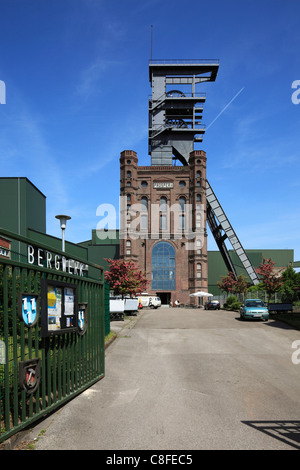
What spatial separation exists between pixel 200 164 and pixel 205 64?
1850 centimetres

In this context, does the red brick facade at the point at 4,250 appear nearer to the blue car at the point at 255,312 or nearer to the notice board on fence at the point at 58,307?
the notice board on fence at the point at 58,307

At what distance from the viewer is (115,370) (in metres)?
9.66

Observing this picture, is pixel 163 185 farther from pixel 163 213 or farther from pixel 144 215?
pixel 144 215

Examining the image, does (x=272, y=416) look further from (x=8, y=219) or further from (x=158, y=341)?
(x=8, y=219)

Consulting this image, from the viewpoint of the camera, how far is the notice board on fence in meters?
5.84

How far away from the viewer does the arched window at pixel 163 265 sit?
61.0 meters

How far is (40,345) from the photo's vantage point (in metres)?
5.91

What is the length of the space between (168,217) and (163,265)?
8.10 meters

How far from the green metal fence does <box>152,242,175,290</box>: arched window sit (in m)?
52.2

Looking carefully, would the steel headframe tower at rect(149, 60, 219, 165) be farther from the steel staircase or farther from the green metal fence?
the green metal fence

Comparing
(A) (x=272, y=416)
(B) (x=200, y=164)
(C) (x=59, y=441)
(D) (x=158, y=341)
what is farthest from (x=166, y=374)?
(B) (x=200, y=164)

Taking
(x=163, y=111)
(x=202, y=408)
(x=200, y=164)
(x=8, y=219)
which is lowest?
(x=202, y=408)

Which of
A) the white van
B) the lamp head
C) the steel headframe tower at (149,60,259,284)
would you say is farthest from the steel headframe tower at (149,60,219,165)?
the lamp head
